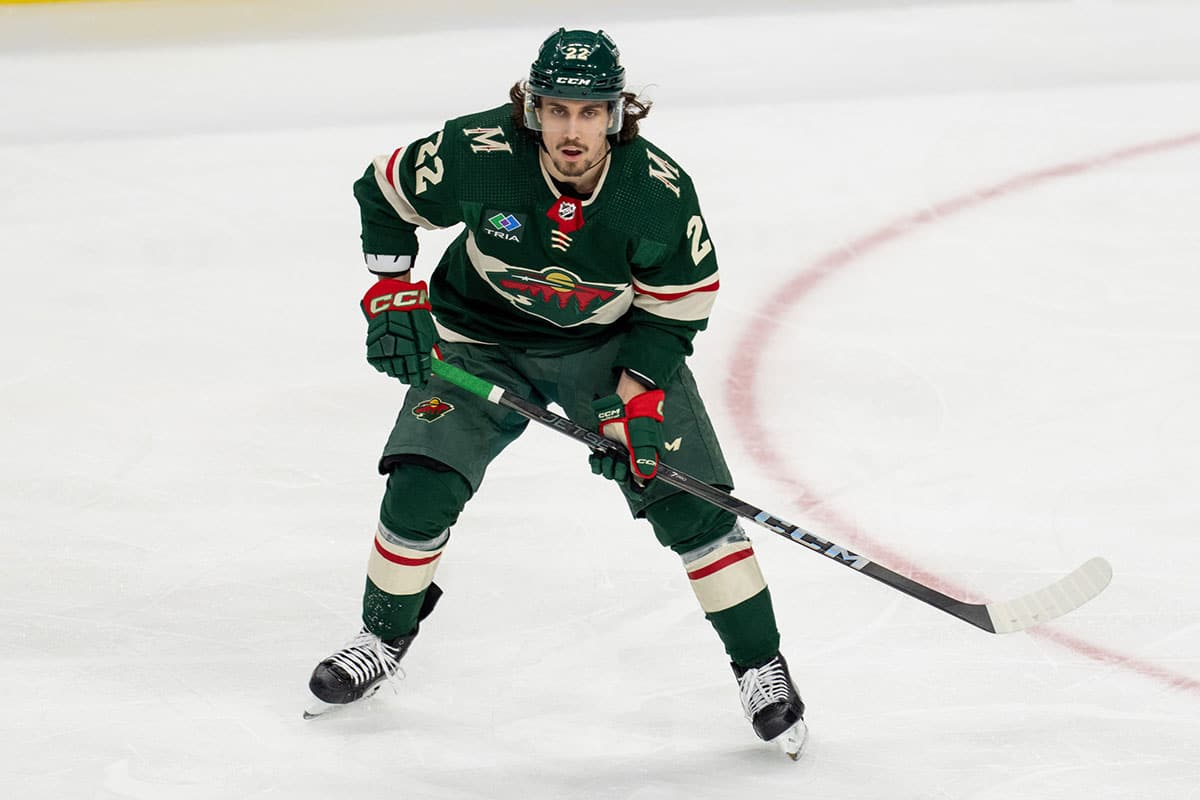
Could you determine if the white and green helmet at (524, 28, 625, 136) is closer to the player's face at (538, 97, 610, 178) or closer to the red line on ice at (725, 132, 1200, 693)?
the player's face at (538, 97, 610, 178)

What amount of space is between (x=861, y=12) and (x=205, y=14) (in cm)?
247

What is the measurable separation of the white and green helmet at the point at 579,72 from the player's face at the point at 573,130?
0.02 m

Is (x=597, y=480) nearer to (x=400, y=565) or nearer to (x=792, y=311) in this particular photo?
(x=400, y=565)

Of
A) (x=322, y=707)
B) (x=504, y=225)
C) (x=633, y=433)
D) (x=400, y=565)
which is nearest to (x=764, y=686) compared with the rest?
(x=633, y=433)

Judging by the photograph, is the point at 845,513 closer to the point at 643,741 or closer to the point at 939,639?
the point at 939,639

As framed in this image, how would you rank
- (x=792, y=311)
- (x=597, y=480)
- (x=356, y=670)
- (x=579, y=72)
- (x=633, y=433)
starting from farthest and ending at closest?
(x=792, y=311), (x=597, y=480), (x=356, y=670), (x=633, y=433), (x=579, y=72)

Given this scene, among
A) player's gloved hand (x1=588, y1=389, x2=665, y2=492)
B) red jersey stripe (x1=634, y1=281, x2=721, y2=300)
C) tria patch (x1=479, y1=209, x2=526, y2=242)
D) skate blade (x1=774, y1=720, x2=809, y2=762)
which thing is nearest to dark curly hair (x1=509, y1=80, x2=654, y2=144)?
tria patch (x1=479, y1=209, x2=526, y2=242)

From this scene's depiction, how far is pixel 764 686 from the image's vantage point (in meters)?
2.70

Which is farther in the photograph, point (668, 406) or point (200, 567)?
point (200, 567)

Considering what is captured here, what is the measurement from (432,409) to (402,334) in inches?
5.3

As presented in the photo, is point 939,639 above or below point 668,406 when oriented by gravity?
below

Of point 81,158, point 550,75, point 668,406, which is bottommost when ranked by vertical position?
point 81,158

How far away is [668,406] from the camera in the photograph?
2.72 metres

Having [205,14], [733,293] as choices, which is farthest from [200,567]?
[205,14]
